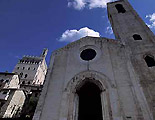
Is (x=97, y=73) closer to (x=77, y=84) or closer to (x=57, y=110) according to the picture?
(x=77, y=84)

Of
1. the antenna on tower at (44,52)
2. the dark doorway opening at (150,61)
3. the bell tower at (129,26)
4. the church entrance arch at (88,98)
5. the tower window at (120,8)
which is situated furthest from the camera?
the antenna on tower at (44,52)

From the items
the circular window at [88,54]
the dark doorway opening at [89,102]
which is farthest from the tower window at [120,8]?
the dark doorway opening at [89,102]

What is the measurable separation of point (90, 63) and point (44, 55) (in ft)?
153

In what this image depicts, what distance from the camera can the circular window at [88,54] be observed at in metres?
11.3

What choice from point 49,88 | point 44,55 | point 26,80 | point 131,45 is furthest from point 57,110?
point 44,55

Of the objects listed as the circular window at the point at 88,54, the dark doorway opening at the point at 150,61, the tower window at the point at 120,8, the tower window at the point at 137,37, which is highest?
the tower window at the point at 120,8

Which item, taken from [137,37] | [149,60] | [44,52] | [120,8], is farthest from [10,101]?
[44,52]

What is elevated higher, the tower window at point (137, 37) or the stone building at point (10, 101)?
the tower window at point (137, 37)

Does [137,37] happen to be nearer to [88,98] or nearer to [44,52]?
[88,98]

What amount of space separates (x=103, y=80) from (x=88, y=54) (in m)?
3.61

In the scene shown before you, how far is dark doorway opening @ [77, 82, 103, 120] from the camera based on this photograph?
1013 centimetres

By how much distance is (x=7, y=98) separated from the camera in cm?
2028

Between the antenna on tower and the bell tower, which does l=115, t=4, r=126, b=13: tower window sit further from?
the antenna on tower

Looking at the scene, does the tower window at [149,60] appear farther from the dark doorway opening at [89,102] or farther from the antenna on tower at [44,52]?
the antenna on tower at [44,52]
